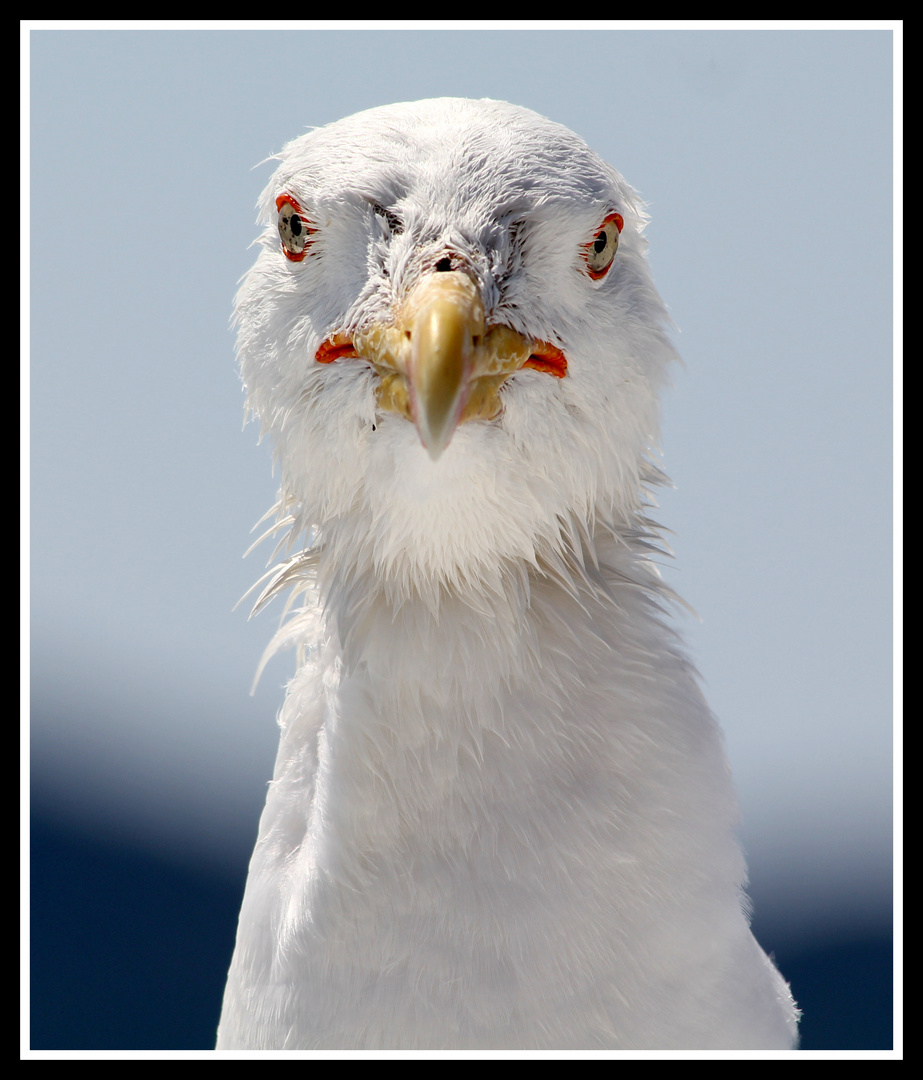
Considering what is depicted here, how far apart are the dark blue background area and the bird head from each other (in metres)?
4.56

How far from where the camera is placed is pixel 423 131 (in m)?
2.82

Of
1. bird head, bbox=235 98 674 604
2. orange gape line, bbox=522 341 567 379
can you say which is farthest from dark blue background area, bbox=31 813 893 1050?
orange gape line, bbox=522 341 567 379

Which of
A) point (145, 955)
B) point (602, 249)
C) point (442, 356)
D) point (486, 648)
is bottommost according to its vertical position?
point (145, 955)

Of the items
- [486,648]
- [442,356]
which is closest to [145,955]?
[486,648]

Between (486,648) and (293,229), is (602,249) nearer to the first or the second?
(293,229)

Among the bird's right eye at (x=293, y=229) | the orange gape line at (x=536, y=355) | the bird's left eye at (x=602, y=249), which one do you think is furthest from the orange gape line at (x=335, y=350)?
the bird's left eye at (x=602, y=249)

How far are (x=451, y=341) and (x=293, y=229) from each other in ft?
2.82

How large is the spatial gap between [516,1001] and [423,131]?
226cm

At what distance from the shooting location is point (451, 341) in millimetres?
2301

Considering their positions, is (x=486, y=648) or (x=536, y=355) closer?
(x=536, y=355)

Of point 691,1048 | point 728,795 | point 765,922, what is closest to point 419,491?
point 728,795

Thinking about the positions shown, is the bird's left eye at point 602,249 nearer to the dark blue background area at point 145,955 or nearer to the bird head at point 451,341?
the bird head at point 451,341

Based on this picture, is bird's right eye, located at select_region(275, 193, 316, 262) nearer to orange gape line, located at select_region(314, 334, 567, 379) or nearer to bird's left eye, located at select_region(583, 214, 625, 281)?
orange gape line, located at select_region(314, 334, 567, 379)

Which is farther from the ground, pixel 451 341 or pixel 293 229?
pixel 293 229
